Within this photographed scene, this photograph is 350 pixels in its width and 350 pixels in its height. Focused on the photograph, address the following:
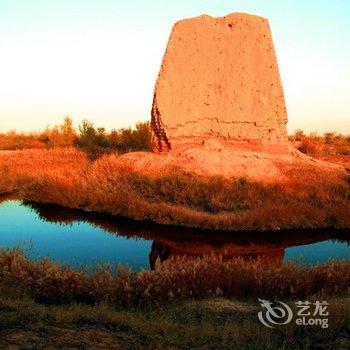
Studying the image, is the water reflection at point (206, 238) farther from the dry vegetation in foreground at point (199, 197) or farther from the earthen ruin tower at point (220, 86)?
the earthen ruin tower at point (220, 86)

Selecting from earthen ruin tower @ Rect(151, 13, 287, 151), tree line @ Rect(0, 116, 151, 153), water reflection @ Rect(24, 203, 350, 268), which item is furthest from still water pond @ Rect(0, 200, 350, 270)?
tree line @ Rect(0, 116, 151, 153)

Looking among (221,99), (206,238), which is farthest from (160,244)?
(221,99)

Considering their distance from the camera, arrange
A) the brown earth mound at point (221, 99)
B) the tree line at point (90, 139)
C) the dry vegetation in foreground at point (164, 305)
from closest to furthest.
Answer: the dry vegetation in foreground at point (164, 305) < the brown earth mound at point (221, 99) < the tree line at point (90, 139)

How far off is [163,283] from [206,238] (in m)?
5.28

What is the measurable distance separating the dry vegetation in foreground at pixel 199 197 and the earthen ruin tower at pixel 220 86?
6.84 feet

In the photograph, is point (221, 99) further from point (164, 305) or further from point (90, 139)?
point (90, 139)

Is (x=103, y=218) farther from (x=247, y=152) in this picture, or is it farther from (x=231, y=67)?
(x=231, y=67)

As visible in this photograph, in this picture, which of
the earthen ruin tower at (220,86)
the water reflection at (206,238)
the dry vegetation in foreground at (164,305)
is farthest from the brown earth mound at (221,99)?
the dry vegetation in foreground at (164,305)

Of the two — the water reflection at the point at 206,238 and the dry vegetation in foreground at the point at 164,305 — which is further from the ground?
the dry vegetation in foreground at the point at 164,305

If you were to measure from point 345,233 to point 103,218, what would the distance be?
635 centimetres

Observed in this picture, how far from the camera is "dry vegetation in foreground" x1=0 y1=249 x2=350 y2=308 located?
6426 millimetres

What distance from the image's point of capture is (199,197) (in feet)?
47.8

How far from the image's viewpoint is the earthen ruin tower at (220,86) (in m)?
17.3

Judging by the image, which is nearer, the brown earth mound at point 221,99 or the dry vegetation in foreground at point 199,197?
the dry vegetation in foreground at point 199,197
